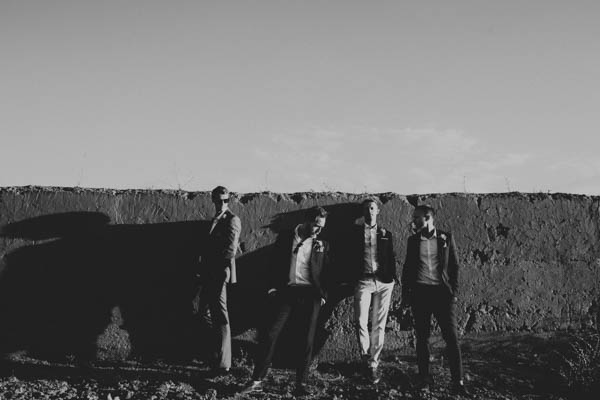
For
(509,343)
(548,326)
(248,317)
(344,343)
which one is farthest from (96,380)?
(548,326)

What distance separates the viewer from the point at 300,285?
4816 millimetres

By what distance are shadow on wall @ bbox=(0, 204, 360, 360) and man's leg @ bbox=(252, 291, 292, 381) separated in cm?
91

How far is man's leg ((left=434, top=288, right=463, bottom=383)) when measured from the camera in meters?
4.66

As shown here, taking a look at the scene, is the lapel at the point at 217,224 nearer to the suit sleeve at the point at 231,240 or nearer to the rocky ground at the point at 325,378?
the suit sleeve at the point at 231,240

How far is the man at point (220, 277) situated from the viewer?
16.3ft

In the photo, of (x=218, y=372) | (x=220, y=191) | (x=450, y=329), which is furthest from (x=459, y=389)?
(x=220, y=191)

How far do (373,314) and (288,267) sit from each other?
0.91 meters

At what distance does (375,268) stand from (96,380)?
2663 millimetres

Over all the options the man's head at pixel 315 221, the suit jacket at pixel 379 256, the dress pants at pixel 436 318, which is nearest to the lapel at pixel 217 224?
the man's head at pixel 315 221

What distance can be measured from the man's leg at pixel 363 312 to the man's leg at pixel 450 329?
612 mm

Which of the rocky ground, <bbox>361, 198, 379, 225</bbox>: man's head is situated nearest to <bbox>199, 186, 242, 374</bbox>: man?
the rocky ground

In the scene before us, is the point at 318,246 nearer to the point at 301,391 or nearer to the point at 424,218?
the point at 424,218

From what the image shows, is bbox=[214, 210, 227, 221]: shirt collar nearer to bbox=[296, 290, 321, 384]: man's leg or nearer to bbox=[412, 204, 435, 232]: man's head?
bbox=[296, 290, 321, 384]: man's leg

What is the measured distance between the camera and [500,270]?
5.90 meters
